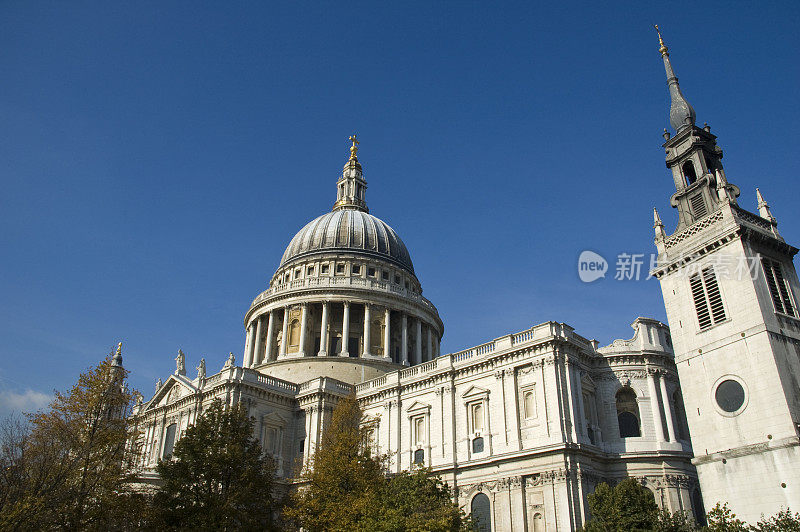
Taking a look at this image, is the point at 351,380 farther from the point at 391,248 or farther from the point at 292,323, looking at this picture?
the point at 391,248

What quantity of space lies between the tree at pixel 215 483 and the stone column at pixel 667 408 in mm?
24660

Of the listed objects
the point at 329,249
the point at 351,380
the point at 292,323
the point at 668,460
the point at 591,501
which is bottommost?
the point at 591,501

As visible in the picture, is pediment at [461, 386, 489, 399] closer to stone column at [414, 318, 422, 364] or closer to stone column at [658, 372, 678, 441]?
stone column at [658, 372, 678, 441]

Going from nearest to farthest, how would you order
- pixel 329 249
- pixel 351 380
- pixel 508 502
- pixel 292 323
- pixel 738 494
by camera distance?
pixel 738 494
pixel 508 502
pixel 351 380
pixel 292 323
pixel 329 249

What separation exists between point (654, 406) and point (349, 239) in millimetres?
38365

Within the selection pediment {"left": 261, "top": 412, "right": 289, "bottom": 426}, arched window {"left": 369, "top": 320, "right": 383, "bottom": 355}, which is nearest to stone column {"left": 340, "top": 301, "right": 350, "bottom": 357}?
arched window {"left": 369, "top": 320, "right": 383, "bottom": 355}

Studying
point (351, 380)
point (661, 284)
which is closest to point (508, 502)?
point (661, 284)

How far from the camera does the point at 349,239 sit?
69688 millimetres

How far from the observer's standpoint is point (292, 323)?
207ft

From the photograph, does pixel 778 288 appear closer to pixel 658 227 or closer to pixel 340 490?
pixel 658 227

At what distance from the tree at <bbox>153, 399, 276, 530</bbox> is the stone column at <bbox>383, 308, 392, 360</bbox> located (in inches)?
1154

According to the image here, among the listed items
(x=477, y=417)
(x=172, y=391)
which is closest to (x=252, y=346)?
(x=172, y=391)

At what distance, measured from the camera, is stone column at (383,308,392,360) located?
6078cm

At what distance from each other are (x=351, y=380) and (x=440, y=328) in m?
17.2
